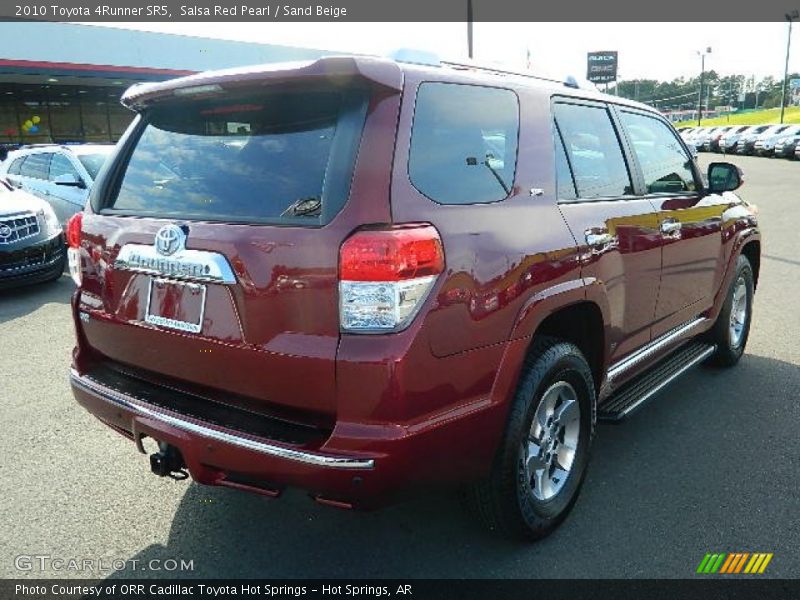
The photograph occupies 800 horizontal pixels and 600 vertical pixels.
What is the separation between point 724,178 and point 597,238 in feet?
6.87

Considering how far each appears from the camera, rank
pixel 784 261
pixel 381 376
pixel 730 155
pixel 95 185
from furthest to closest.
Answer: pixel 730 155, pixel 784 261, pixel 95 185, pixel 381 376

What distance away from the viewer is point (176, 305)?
2559 mm

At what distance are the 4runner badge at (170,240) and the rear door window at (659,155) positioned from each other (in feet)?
8.45

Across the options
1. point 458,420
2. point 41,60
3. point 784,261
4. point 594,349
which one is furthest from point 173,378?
point 41,60

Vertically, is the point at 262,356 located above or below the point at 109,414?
above

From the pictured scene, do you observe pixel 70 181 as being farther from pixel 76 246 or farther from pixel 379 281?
pixel 379 281

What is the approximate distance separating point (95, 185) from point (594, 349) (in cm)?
251

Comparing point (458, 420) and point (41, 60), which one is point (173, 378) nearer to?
point (458, 420)

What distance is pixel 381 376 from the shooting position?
2203 mm

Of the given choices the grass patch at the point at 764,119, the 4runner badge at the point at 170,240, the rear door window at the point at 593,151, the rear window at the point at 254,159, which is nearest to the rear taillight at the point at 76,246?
the rear window at the point at 254,159

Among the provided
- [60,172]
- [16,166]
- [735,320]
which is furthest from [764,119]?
[735,320]

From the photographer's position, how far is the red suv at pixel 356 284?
2.25 metres

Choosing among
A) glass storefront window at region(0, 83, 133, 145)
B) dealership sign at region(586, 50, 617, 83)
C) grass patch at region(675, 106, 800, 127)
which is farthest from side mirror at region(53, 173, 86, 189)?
grass patch at region(675, 106, 800, 127)

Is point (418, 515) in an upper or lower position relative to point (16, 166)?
lower
